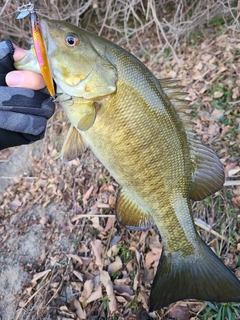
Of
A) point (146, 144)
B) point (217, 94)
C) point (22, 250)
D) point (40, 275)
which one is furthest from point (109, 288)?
point (217, 94)

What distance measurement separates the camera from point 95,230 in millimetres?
3029

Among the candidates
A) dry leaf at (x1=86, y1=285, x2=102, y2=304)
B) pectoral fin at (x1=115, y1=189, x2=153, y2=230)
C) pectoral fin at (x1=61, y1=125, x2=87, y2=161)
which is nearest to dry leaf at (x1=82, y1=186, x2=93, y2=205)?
dry leaf at (x1=86, y1=285, x2=102, y2=304)

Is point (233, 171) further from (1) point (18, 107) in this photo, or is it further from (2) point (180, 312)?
(1) point (18, 107)

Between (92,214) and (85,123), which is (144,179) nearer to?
(85,123)

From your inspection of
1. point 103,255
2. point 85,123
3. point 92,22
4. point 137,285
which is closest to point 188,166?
point 85,123

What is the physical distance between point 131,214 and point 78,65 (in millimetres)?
817

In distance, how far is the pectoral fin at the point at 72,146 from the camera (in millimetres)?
1699

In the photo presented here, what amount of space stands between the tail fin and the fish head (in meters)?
0.93

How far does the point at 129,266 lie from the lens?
2652mm

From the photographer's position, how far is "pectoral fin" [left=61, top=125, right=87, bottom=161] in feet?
5.57

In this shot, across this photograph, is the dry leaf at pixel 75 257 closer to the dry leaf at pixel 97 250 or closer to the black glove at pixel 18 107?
the dry leaf at pixel 97 250

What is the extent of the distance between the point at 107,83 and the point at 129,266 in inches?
65.2

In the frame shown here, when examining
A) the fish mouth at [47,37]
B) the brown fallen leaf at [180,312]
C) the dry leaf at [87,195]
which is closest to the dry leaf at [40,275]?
the dry leaf at [87,195]

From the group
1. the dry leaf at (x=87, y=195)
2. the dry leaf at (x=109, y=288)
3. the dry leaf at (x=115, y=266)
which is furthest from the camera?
the dry leaf at (x=87, y=195)
